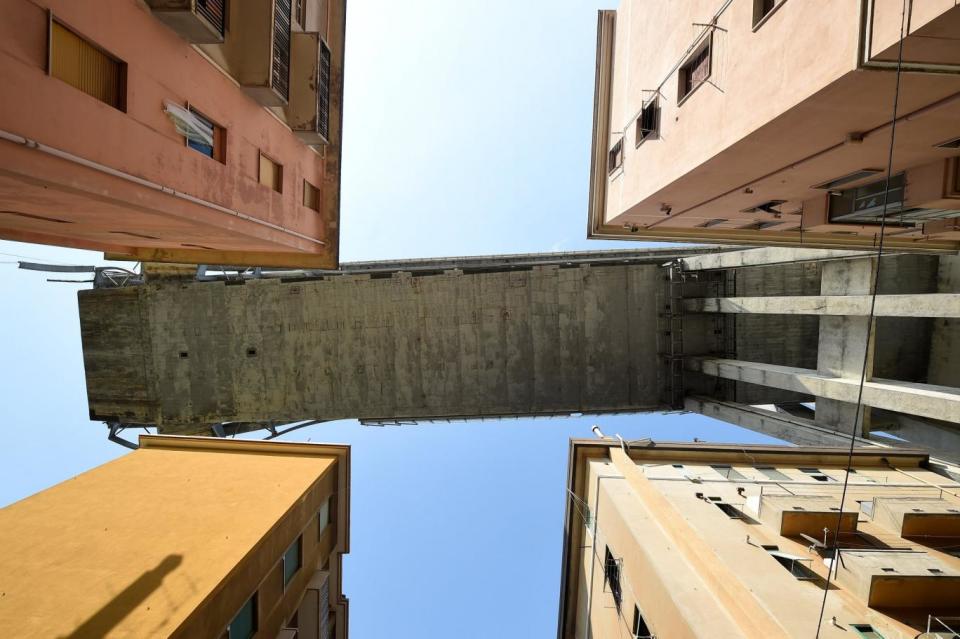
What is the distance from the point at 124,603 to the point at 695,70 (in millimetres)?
13088

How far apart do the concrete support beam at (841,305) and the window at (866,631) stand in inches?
336

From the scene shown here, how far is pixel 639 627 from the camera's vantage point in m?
8.15

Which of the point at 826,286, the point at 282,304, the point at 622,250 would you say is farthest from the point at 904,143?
the point at 282,304

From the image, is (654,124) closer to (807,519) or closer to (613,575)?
(807,519)

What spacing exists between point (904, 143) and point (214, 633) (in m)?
12.8

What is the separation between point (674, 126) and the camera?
9.29 meters

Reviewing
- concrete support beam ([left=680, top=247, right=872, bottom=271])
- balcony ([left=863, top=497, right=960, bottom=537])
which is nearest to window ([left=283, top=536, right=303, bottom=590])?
balcony ([left=863, top=497, right=960, bottom=537])

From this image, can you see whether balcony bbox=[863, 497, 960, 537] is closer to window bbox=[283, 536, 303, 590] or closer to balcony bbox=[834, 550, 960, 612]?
balcony bbox=[834, 550, 960, 612]

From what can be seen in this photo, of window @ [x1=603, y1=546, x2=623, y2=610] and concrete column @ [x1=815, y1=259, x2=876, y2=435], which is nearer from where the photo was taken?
window @ [x1=603, y1=546, x2=623, y2=610]

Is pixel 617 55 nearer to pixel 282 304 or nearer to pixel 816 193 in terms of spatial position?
pixel 816 193

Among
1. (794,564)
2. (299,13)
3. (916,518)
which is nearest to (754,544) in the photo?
(794,564)

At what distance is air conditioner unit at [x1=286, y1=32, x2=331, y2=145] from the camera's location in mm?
9453

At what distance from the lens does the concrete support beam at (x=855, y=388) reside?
10375 millimetres

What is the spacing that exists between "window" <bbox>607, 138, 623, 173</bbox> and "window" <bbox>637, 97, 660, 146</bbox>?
1.54 meters
